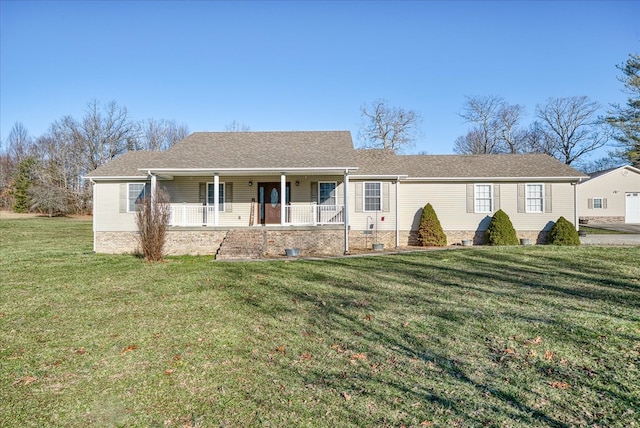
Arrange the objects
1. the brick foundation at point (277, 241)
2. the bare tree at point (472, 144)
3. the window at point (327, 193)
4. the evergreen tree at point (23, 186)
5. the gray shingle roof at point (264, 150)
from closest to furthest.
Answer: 1. the brick foundation at point (277, 241)
2. the gray shingle roof at point (264, 150)
3. the window at point (327, 193)
4. the evergreen tree at point (23, 186)
5. the bare tree at point (472, 144)

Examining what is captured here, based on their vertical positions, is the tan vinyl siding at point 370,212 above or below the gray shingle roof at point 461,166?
below

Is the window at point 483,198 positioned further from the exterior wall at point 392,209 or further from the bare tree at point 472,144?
the bare tree at point 472,144

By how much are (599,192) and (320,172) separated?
25362 millimetres

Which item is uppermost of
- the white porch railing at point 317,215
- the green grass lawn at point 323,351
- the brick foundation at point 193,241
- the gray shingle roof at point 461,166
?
the gray shingle roof at point 461,166

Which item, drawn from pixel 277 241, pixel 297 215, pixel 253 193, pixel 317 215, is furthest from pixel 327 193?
pixel 277 241

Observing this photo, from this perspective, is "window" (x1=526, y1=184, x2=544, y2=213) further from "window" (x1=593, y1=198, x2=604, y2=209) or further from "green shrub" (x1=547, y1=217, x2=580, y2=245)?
"window" (x1=593, y1=198, x2=604, y2=209)

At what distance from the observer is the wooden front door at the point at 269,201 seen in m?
16.4

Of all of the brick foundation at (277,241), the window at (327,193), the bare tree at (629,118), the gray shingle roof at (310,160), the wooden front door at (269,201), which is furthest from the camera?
the bare tree at (629,118)

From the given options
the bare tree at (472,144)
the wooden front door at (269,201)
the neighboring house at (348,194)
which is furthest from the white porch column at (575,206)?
the bare tree at (472,144)

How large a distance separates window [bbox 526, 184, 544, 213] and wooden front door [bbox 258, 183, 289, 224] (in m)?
10.7

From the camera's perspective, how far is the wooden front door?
16391mm

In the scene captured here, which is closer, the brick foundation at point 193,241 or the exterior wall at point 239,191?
the brick foundation at point 193,241

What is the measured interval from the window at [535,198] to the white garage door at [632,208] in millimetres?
17624

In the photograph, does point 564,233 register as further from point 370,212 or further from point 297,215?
point 297,215
